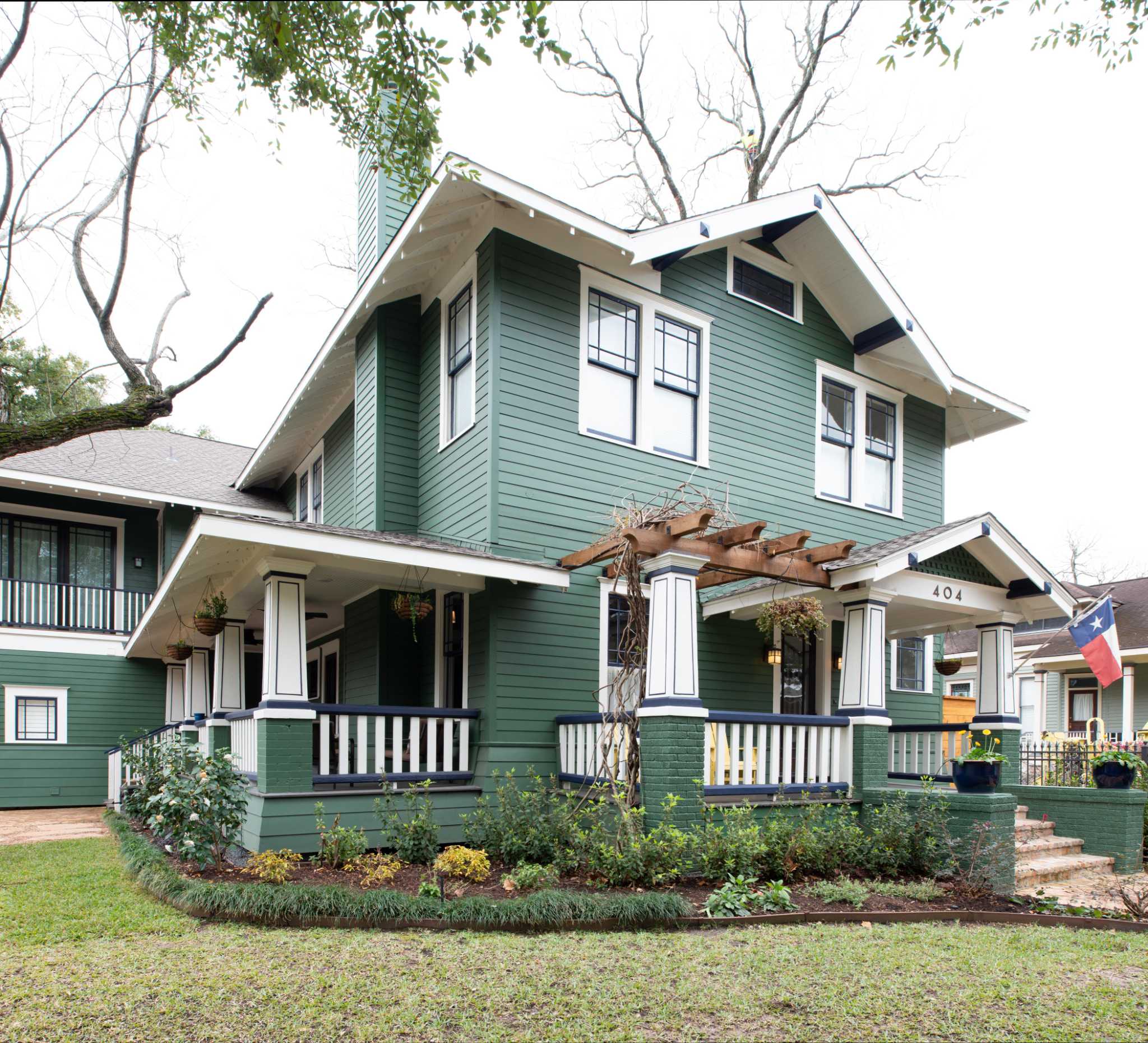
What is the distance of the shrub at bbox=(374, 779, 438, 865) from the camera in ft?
25.6

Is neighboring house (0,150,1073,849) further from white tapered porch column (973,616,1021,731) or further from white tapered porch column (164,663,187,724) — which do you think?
white tapered porch column (164,663,187,724)

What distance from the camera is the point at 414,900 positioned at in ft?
20.5

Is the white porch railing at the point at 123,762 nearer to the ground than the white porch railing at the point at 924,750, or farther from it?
nearer to the ground

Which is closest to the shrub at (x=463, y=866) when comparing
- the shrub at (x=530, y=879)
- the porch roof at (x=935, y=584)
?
the shrub at (x=530, y=879)

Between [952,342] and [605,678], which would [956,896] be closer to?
[605,678]

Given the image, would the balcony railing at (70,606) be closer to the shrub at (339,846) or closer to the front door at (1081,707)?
→ the shrub at (339,846)

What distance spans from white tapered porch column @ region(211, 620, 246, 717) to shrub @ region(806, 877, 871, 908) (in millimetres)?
7040

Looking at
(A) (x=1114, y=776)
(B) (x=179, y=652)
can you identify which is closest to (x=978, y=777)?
(A) (x=1114, y=776)

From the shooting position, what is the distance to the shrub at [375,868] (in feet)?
23.1

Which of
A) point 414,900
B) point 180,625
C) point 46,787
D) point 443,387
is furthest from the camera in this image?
point 46,787

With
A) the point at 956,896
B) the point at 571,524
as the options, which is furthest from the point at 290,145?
the point at 956,896

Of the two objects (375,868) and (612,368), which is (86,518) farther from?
(375,868)

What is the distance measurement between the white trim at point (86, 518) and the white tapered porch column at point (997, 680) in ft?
49.2

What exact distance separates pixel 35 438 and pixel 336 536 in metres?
2.73
